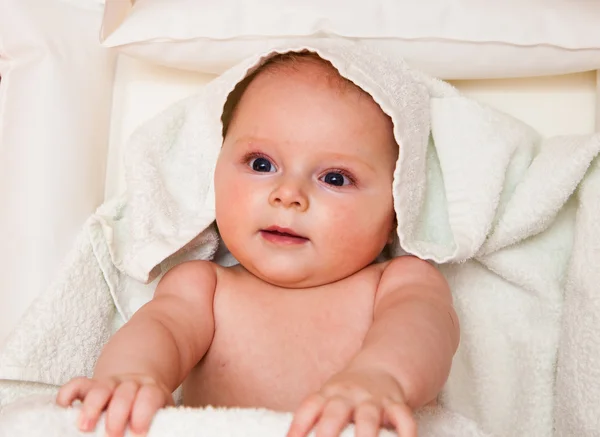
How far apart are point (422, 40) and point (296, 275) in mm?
471

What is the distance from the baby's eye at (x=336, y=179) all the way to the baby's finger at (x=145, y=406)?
399mm

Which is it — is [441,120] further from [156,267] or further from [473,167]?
[156,267]

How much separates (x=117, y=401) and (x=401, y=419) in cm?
30

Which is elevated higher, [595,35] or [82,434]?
[595,35]

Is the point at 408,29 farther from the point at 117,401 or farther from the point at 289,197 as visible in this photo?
the point at 117,401

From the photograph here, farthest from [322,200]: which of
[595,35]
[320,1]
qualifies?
[595,35]

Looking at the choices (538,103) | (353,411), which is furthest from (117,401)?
(538,103)

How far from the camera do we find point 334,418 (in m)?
0.74

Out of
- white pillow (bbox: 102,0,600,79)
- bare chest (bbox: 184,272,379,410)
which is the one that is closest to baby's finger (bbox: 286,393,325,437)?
bare chest (bbox: 184,272,379,410)

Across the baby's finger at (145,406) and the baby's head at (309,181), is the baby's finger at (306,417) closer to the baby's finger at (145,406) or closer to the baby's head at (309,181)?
→ the baby's finger at (145,406)

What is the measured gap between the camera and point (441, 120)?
4.07 feet

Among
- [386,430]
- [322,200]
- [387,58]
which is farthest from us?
[387,58]

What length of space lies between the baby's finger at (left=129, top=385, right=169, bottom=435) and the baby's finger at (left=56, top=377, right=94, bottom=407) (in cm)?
6

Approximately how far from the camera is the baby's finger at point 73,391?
0.82m
